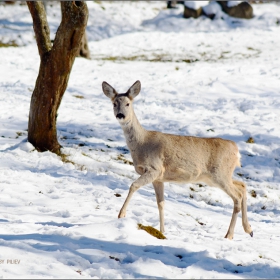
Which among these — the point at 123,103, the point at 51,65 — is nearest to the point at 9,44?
the point at 51,65

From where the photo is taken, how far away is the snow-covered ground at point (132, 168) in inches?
215

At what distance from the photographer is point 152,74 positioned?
18.0 meters

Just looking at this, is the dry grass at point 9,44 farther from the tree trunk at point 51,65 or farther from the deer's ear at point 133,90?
the deer's ear at point 133,90

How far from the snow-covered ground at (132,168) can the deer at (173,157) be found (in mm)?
649

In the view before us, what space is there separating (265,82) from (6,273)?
43.4 ft

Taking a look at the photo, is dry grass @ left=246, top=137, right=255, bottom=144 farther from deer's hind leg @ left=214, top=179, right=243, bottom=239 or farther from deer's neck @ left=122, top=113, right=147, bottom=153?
deer's neck @ left=122, top=113, right=147, bottom=153

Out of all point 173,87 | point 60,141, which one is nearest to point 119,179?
point 60,141

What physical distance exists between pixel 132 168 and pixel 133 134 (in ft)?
10.4

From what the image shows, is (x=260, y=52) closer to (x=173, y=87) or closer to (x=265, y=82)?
(x=265, y=82)

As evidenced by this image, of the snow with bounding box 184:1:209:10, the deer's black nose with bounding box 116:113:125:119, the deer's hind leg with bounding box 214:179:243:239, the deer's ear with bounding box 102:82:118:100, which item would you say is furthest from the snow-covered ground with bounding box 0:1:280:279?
the snow with bounding box 184:1:209:10

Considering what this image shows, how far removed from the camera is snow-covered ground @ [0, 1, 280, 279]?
545 cm

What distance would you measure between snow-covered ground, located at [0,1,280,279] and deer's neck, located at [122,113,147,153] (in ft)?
3.38

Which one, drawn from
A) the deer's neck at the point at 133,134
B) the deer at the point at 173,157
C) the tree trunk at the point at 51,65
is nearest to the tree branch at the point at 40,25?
the tree trunk at the point at 51,65

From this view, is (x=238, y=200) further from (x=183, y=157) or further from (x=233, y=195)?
(x=183, y=157)
